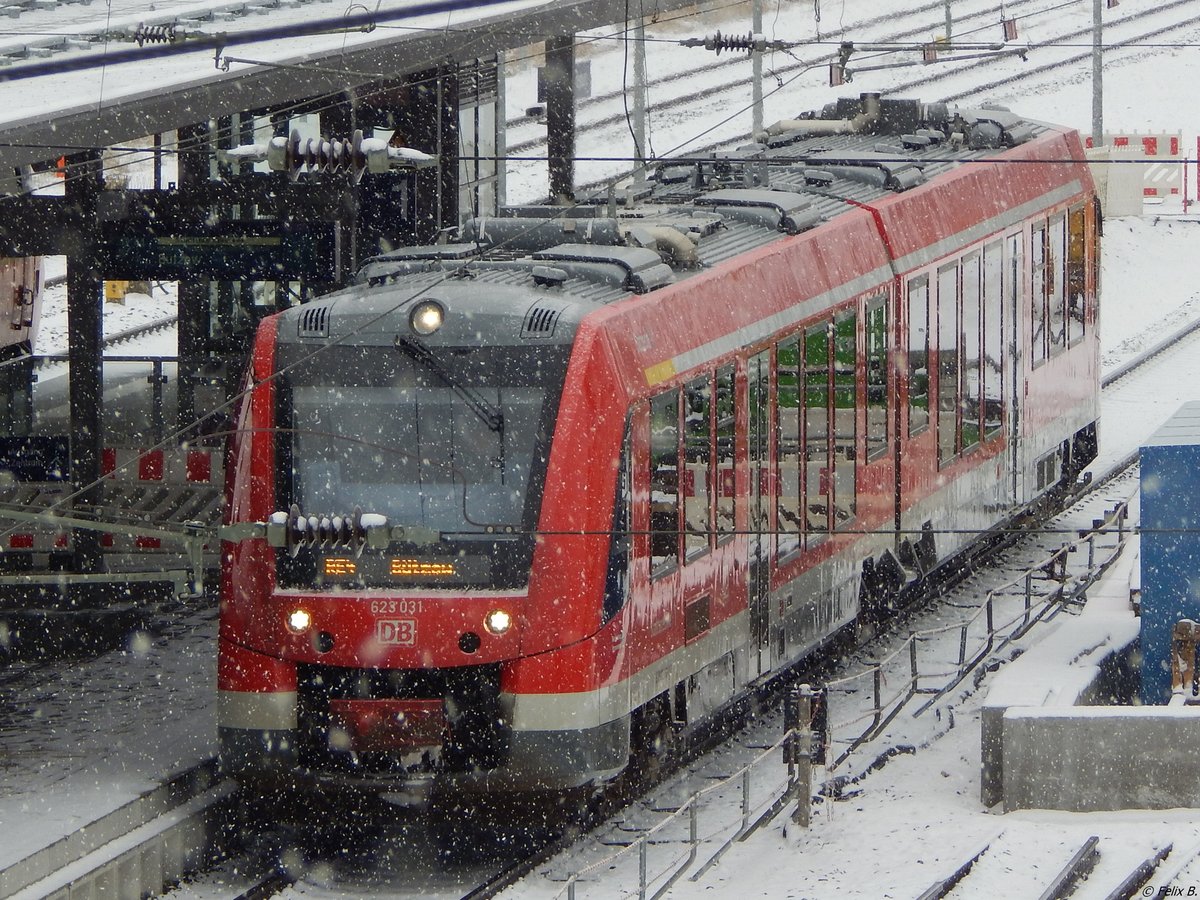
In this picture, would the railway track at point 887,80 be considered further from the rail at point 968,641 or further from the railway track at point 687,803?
the railway track at point 687,803

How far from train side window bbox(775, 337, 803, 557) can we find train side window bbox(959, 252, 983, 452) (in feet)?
11.0

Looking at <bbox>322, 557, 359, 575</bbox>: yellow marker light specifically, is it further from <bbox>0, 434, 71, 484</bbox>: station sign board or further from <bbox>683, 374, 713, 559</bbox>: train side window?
<bbox>0, 434, 71, 484</bbox>: station sign board

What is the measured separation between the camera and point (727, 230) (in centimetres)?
1491

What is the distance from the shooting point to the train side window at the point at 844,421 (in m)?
15.0

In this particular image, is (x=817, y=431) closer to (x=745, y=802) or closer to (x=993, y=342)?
(x=745, y=802)

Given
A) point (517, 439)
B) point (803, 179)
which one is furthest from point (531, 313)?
point (803, 179)

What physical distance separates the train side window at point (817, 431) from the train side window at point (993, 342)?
3.41 metres

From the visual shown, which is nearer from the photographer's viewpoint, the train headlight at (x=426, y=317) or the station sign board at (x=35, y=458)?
the train headlight at (x=426, y=317)

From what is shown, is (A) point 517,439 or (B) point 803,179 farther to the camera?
(B) point 803,179

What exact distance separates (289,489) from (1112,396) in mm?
18135

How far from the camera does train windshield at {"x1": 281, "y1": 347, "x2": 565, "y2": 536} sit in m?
11.9

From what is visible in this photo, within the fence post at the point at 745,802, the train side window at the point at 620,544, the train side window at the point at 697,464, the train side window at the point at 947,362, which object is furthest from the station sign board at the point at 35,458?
the fence post at the point at 745,802

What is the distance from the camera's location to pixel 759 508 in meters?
13.9

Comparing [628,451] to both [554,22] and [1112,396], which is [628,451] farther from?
[1112,396]
